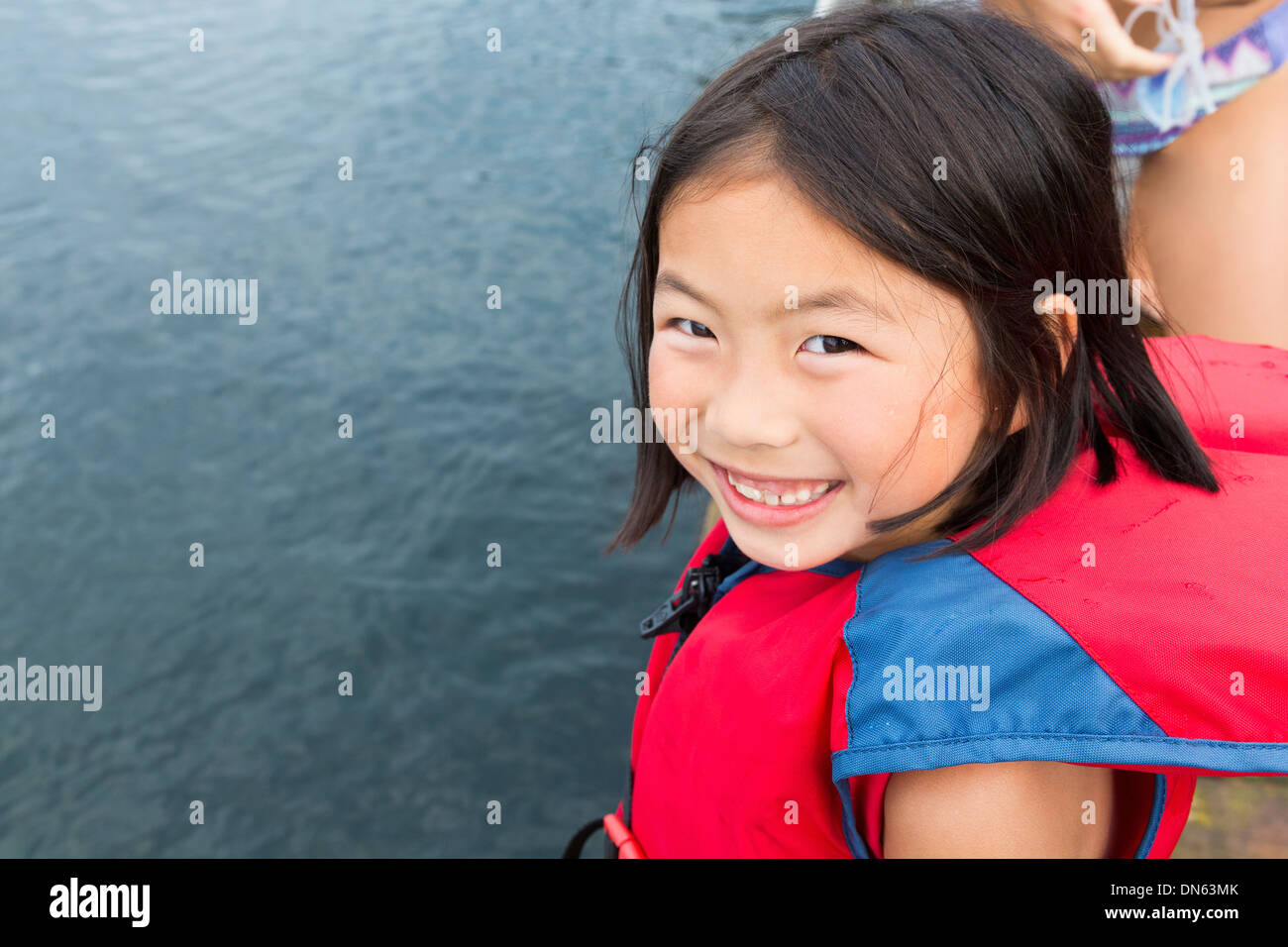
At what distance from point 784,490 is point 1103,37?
1689mm

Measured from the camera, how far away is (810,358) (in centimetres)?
116

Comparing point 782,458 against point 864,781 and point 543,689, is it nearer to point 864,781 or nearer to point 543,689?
point 864,781

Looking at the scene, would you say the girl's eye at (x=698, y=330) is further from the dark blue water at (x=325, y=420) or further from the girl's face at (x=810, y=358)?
the dark blue water at (x=325, y=420)

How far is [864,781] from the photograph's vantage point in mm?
1192

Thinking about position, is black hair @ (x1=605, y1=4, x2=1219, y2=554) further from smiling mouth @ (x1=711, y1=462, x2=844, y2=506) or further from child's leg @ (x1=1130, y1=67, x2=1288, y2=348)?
child's leg @ (x1=1130, y1=67, x2=1288, y2=348)

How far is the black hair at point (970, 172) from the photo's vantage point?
1166 mm

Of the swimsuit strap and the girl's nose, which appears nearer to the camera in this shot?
the girl's nose

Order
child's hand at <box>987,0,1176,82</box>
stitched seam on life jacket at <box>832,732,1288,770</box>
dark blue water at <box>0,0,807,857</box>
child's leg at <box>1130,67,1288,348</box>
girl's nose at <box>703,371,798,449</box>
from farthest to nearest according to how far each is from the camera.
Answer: dark blue water at <box>0,0,807,857</box> → child's hand at <box>987,0,1176,82</box> → child's leg at <box>1130,67,1288,348</box> → girl's nose at <box>703,371,798,449</box> → stitched seam on life jacket at <box>832,732,1288,770</box>

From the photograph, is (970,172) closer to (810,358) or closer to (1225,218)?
(810,358)

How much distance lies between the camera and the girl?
111 cm

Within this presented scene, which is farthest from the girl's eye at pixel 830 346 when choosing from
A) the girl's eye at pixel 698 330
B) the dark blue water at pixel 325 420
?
the dark blue water at pixel 325 420

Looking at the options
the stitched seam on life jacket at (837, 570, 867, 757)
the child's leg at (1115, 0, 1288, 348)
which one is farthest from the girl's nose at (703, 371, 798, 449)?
the child's leg at (1115, 0, 1288, 348)

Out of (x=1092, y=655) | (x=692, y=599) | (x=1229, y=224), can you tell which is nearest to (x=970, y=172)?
(x=1092, y=655)

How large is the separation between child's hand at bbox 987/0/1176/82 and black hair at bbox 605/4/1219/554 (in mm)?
1228
